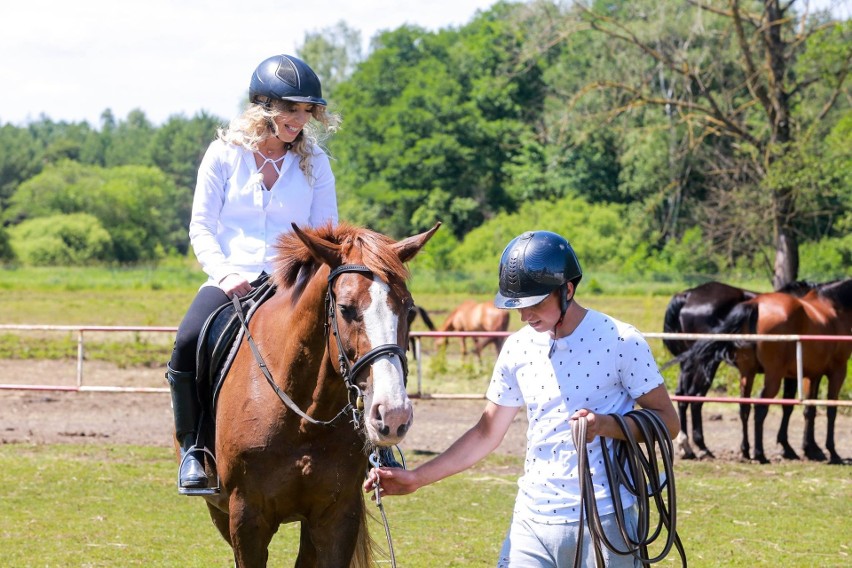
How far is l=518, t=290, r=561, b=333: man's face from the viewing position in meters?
3.13

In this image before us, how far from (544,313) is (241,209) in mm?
1830

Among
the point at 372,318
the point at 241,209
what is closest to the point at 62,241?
the point at 241,209

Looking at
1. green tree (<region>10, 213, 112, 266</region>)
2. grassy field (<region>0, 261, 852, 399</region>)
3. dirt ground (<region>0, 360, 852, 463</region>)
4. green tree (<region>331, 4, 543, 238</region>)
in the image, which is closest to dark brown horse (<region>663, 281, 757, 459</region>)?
dirt ground (<region>0, 360, 852, 463</region>)

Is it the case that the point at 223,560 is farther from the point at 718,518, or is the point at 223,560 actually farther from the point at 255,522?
the point at 718,518

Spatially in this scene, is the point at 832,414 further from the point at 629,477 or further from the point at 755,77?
the point at 755,77

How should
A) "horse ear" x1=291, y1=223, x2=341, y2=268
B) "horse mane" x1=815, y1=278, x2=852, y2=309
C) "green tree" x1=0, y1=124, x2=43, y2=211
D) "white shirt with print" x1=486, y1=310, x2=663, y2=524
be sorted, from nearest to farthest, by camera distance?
"white shirt with print" x1=486, y1=310, x2=663, y2=524
"horse ear" x1=291, y1=223, x2=341, y2=268
"horse mane" x1=815, y1=278, x2=852, y2=309
"green tree" x1=0, y1=124, x2=43, y2=211

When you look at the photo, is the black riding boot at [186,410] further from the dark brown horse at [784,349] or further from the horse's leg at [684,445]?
the dark brown horse at [784,349]

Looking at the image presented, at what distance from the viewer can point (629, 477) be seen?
3176 mm

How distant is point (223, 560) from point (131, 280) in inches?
1224

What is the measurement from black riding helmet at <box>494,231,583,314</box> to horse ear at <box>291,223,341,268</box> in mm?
717

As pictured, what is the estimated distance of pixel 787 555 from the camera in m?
6.61

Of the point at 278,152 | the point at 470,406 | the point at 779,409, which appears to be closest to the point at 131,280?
the point at 470,406

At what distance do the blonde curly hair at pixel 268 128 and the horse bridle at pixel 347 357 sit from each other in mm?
1076

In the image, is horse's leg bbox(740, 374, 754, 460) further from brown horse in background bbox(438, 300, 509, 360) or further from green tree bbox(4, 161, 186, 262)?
green tree bbox(4, 161, 186, 262)
